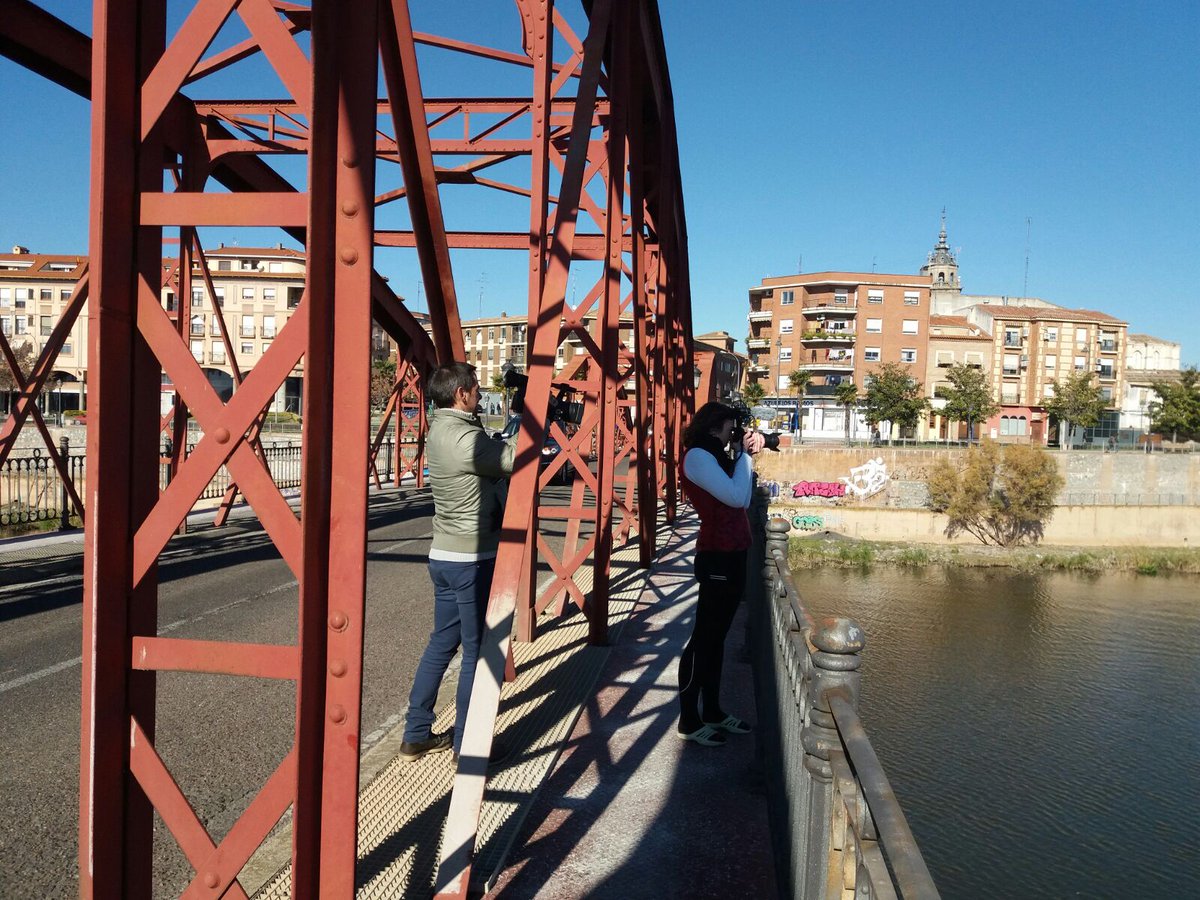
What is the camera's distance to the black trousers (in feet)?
13.6

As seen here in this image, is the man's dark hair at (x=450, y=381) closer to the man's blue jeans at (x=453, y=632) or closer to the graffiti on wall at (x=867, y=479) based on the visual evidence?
the man's blue jeans at (x=453, y=632)

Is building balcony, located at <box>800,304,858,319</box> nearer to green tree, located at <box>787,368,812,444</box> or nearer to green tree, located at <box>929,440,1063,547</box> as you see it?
green tree, located at <box>787,368,812,444</box>

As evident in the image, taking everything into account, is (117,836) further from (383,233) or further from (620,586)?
(383,233)

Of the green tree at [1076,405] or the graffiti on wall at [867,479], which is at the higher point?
the green tree at [1076,405]

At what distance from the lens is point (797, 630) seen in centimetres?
298

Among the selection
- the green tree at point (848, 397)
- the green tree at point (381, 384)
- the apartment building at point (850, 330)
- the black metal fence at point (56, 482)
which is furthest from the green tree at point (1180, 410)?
the black metal fence at point (56, 482)

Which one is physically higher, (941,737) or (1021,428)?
(1021,428)

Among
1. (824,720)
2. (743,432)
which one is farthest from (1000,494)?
(824,720)

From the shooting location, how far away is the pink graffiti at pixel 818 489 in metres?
42.5

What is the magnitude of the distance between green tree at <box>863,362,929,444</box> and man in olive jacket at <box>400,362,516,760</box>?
5252cm

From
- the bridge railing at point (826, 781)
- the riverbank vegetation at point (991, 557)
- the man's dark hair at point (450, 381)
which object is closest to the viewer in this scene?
the bridge railing at point (826, 781)

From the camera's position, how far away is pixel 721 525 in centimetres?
415

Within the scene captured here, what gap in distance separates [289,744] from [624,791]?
5.64 feet

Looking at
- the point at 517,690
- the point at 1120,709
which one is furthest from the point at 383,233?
the point at 1120,709
